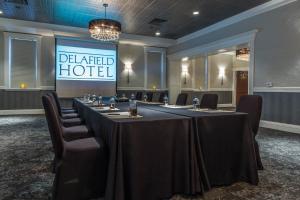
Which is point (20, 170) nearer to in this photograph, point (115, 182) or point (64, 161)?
point (64, 161)

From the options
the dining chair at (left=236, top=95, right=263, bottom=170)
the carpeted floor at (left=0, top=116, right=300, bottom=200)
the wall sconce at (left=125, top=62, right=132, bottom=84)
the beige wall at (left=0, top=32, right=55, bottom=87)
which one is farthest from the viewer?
the wall sconce at (left=125, top=62, right=132, bottom=84)

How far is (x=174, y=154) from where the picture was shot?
1.80 metres

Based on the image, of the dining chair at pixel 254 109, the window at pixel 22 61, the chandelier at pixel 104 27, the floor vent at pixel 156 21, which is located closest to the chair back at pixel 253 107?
the dining chair at pixel 254 109

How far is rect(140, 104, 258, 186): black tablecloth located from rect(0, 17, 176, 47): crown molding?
22.3 ft

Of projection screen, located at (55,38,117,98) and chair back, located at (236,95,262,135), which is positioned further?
projection screen, located at (55,38,117,98)

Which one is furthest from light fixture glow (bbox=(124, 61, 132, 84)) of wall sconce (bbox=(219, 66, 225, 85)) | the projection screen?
wall sconce (bbox=(219, 66, 225, 85))

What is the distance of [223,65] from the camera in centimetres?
1077

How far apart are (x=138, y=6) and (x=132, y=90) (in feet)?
13.4

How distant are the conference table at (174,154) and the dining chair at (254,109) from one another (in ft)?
1.42

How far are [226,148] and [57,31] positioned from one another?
717 centimetres

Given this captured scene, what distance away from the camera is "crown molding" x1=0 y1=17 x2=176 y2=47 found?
678 centimetres

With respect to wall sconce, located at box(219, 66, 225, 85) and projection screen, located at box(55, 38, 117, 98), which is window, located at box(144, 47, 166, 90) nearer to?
projection screen, located at box(55, 38, 117, 98)

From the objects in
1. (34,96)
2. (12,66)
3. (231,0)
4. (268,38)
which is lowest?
(34,96)

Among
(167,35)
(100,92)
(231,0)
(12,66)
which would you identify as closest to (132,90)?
(100,92)
